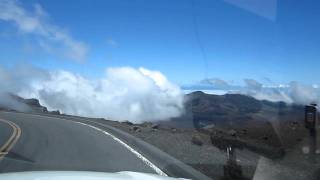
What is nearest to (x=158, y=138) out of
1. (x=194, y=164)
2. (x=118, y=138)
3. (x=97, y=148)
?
(x=118, y=138)

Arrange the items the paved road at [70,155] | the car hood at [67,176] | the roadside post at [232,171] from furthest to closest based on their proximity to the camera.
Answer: the paved road at [70,155] < the roadside post at [232,171] < the car hood at [67,176]

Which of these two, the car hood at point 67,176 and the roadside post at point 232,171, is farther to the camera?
the roadside post at point 232,171

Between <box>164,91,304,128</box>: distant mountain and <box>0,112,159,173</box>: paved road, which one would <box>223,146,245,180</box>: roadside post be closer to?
<box>0,112,159,173</box>: paved road

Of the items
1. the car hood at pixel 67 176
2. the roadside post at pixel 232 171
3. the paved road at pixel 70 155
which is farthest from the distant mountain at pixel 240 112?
the car hood at pixel 67 176

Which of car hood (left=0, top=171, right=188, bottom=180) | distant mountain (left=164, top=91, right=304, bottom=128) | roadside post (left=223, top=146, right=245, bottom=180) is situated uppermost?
distant mountain (left=164, top=91, right=304, bottom=128)

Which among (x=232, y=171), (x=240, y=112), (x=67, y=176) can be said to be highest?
(x=240, y=112)

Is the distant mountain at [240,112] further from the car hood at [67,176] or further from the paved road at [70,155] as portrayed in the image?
the car hood at [67,176]

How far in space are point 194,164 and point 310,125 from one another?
3114 millimetres

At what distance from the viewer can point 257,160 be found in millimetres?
15477

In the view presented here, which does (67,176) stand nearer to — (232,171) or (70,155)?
(232,171)

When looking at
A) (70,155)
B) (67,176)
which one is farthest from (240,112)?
(67,176)

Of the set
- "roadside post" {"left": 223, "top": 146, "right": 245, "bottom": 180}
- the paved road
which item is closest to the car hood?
"roadside post" {"left": 223, "top": 146, "right": 245, "bottom": 180}

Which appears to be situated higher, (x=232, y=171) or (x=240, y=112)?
(x=240, y=112)

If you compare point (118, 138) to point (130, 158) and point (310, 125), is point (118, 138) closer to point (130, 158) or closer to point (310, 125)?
point (130, 158)
